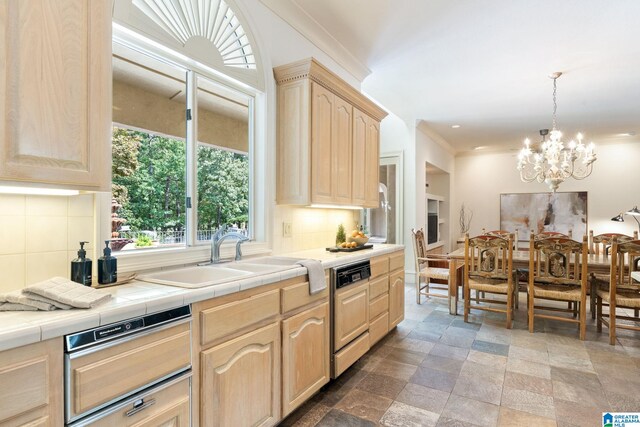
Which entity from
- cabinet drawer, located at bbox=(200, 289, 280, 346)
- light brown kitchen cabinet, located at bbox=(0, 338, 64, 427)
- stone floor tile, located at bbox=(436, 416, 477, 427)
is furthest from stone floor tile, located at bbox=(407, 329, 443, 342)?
light brown kitchen cabinet, located at bbox=(0, 338, 64, 427)

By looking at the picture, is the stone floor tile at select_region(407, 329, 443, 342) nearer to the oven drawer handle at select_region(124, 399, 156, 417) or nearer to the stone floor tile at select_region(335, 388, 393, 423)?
the stone floor tile at select_region(335, 388, 393, 423)

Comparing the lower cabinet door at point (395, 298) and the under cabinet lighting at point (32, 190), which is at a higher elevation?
the under cabinet lighting at point (32, 190)

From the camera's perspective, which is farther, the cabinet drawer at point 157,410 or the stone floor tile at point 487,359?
the stone floor tile at point 487,359

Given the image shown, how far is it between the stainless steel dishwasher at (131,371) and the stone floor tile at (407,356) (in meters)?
1.97

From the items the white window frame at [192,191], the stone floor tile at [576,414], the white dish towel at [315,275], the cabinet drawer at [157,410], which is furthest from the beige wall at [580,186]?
the cabinet drawer at [157,410]

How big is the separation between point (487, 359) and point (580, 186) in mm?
6029

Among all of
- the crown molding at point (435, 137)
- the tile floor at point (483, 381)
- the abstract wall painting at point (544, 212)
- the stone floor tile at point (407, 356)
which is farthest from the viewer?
the abstract wall painting at point (544, 212)

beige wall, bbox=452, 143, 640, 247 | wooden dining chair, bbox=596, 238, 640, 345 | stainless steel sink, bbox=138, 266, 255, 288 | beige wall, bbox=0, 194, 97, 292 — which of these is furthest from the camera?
beige wall, bbox=452, 143, 640, 247

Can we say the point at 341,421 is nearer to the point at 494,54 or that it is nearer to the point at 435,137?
the point at 494,54

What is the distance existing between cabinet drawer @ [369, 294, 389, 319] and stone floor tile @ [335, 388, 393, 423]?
700mm

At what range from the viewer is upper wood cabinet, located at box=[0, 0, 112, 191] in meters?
1.10

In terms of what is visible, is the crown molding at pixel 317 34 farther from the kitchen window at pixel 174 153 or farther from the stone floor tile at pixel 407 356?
the stone floor tile at pixel 407 356

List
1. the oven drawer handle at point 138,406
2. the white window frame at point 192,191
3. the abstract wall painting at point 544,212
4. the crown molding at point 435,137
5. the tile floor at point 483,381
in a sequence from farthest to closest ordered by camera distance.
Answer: the abstract wall painting at point 544,212 < the crown molding at point 435,137 < the tile floor at point 483,381 < the white window frame at point 192,191 < the oven drawer handle at point 138,406

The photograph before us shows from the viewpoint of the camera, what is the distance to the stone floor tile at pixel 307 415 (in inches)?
78.3
